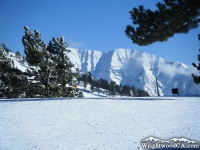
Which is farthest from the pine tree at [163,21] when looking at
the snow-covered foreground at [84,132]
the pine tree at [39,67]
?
the pine tree at [39,67]

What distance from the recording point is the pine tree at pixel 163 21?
9.95m

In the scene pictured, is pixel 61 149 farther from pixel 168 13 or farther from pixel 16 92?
pixel 16 92

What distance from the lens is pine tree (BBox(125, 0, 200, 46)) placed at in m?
9.95

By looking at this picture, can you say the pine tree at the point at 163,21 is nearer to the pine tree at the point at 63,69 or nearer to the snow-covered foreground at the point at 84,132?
the snow-covered foreground at the point at 84,132

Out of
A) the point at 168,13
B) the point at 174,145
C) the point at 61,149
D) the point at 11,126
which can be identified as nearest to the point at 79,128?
the point at 61,149

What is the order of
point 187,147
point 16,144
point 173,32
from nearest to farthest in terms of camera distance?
point 187,147 < point 16,144 < point 173,32

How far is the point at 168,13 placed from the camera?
10164 millimetres

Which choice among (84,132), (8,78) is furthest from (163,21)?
(8,78)

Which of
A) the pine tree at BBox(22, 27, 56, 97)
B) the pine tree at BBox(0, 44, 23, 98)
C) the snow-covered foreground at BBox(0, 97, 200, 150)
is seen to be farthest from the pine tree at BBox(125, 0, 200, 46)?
the pine tree at BBox(0, 44, 23, 98)

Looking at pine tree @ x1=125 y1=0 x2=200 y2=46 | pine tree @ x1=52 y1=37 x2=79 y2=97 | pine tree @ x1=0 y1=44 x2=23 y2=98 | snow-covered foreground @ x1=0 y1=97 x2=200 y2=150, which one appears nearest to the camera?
snow-covered foreground @ x1=0 y1=97 x2=200 y2=150

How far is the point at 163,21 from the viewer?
10.7 metres

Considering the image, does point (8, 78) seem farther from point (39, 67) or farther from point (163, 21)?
point (163, 21)

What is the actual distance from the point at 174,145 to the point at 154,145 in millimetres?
460

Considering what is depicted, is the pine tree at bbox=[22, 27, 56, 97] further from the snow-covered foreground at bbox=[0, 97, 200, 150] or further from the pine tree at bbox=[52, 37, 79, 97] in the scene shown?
the snow-covered foreground at bbox=[0, 97, 200, 150]
